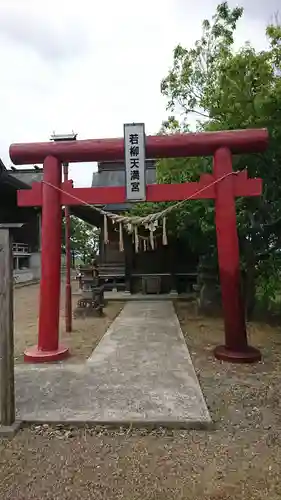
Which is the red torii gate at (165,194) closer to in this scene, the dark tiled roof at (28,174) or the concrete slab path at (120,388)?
the concrete slab path at (120,388)

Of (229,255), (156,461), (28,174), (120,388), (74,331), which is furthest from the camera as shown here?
(28,174)

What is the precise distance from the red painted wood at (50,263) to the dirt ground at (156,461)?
7.79 feet

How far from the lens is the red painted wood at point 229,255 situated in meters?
5.96

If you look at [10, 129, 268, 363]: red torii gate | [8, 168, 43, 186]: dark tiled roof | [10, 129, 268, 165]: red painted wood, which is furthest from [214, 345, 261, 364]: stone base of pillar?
[8, 168, 43, 186]: dark tiled roof

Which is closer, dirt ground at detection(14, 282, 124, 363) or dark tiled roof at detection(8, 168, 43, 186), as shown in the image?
dirt ground at detection(14, 282, 124, 363)

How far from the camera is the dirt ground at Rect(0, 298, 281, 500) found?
8.93ft

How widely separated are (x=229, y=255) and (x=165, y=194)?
135 centimetres

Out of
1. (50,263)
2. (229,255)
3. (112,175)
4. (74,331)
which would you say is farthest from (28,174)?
(229,255)

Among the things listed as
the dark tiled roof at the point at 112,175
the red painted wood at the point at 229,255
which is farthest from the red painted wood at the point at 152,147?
the dark tiled roof at the point at 112,175

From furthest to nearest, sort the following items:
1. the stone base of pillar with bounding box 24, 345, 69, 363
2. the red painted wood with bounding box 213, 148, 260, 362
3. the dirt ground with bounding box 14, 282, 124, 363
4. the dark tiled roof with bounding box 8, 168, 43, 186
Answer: the dark tiled roof with bounding box 8, 168, 43, 186 → the dirt ground with bounding box 14, 282, 124, 363 → the red painted wood with bounding box 213, 148, 260, 362 → the stone base of pillar with bounding box 24, 345, 69, 363

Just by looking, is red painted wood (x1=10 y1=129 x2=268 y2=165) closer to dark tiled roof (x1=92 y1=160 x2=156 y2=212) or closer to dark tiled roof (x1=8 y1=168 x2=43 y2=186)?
dark tiled roof (x1=92 y1=160 x2=156 y2=212)

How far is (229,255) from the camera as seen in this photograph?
601cm

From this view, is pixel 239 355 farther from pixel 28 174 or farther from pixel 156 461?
pixel 28 174

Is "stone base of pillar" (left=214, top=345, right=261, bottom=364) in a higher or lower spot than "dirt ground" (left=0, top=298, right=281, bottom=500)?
higher
